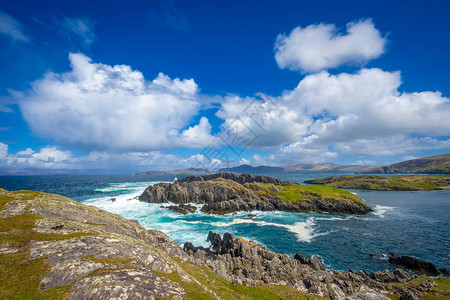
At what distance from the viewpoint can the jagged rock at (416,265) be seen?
3180 cm

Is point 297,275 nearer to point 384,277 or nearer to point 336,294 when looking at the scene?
point 336,294

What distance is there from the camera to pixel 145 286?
11445mm

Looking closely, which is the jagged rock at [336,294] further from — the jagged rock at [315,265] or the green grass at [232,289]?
the jagged rock at [315,265]

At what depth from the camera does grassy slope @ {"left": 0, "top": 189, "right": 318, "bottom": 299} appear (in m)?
10.4

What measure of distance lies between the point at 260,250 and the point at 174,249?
17.4 meters

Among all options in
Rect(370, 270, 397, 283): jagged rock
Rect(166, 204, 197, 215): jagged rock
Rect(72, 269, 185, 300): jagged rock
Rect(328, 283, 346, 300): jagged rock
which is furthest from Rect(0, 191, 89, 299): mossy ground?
Rect(166, 204, 197, 215): jagged rock

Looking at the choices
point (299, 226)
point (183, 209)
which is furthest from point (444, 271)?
point (183, 209)

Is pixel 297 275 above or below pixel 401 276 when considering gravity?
above

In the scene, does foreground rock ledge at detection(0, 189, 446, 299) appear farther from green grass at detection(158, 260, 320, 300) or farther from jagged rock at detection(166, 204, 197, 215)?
jagged rock at detection(166, 204, 197, 215)

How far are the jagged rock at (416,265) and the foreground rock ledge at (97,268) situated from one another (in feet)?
32.3

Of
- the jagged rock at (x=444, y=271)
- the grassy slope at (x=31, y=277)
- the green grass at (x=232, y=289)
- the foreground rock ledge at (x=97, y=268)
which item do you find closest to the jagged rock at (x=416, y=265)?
the jagged rock at (x=444, y=271)

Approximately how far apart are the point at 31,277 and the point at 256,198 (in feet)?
256

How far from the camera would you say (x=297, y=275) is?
26.1m

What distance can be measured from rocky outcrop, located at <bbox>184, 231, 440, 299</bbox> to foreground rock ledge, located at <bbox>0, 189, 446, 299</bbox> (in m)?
0.15
